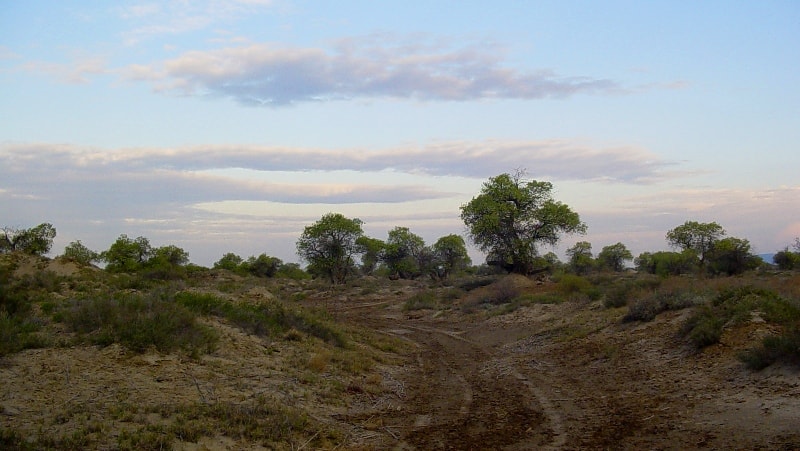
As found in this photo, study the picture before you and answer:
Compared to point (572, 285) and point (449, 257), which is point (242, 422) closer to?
point (572, 285)

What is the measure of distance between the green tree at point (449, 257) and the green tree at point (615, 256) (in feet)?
70.9

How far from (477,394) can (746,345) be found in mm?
5832

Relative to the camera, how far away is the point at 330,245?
6694cm

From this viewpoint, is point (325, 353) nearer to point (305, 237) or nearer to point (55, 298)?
point (55, 298)

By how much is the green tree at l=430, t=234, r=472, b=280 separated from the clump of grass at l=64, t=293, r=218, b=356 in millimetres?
72870

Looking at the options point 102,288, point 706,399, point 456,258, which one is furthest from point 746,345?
point 456,258

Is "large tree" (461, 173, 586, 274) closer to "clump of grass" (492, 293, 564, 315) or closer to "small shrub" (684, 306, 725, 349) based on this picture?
"clump of grass" (492, 293, 564, 315)

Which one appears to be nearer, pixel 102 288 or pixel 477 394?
pixel 477 394

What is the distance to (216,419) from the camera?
28.6 feet

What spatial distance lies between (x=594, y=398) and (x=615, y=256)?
83965 mm

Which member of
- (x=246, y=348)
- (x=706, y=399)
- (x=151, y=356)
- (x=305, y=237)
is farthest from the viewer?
(x=305, y=237)

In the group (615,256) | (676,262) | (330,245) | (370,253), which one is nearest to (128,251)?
(330,245)

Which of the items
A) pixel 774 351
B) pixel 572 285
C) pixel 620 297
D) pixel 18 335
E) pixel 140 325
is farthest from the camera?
pixel 572 285

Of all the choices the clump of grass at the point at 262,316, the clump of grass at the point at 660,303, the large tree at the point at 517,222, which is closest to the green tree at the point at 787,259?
the large tree at the point at 517,222
